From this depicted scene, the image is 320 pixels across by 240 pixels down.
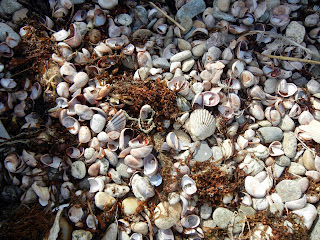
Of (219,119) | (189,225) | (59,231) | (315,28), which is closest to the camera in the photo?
(59,231)

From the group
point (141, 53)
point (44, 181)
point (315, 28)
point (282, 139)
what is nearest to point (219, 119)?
point (282, 139)

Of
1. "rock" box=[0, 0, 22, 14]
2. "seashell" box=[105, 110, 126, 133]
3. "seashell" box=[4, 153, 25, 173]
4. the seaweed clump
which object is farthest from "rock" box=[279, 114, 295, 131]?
"rock" box=[0, 0, 22, 14]

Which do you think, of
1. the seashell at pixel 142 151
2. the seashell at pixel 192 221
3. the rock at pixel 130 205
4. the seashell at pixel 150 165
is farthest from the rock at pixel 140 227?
the seashell at pixel 142 151

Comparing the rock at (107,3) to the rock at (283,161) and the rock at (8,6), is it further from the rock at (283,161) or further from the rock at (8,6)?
the rock at (283,161)

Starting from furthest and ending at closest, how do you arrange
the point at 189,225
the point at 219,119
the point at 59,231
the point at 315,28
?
the point at 315,28 → the point at 219,119 → the point at 189,225 → the point at 59,231

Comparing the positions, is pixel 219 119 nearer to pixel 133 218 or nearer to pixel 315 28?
pixel 133 218
